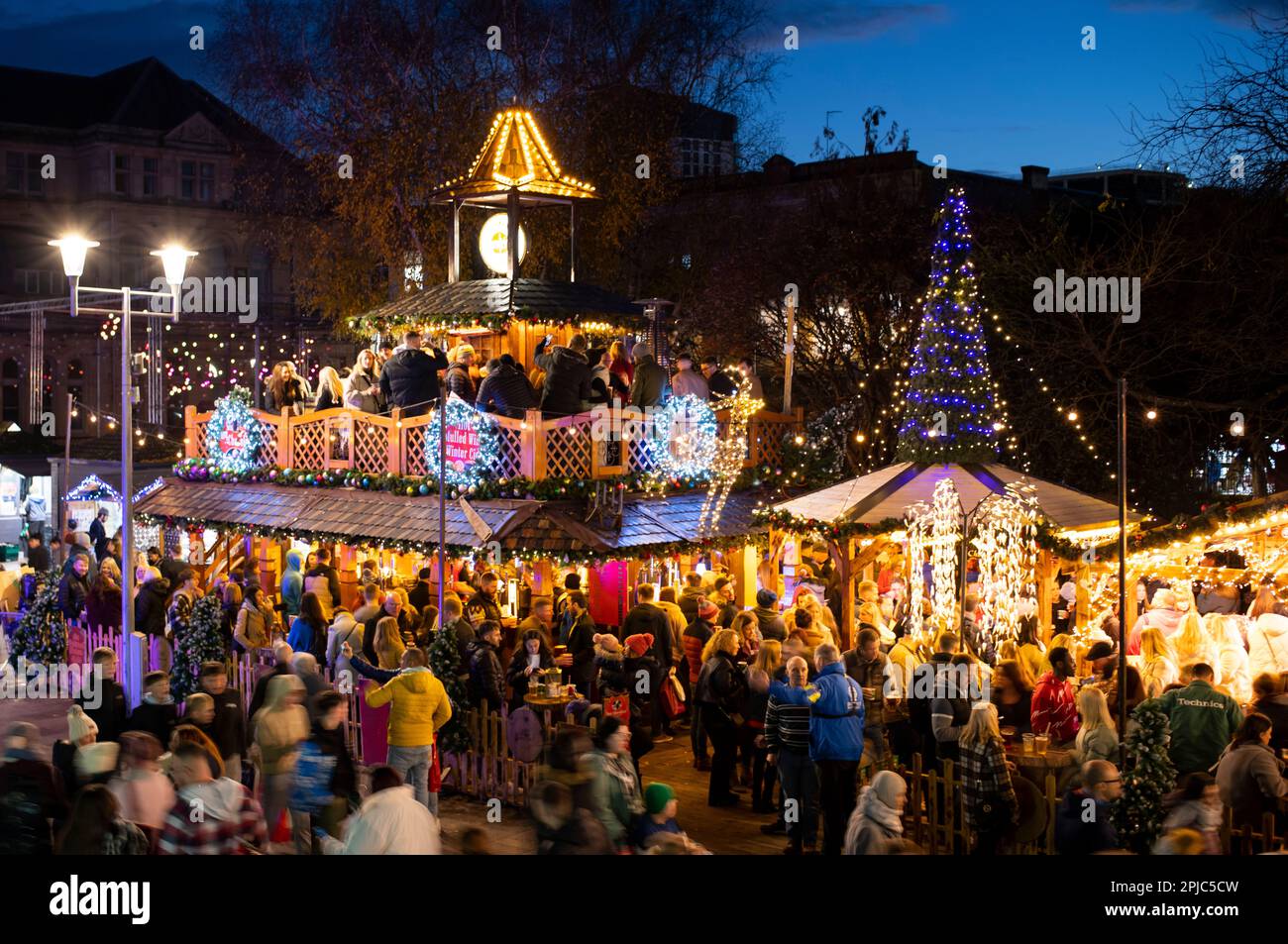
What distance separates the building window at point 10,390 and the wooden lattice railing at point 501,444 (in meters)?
36.1

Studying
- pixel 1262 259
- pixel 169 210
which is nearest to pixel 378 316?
pixel 1262 259

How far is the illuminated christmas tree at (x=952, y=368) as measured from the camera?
16.1 meters

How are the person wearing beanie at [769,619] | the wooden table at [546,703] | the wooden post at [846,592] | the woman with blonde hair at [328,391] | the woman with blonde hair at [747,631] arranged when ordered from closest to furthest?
1. the wooden table at [546,703]
2. the woman with blonde hair at [747,631]
3. the person wearing beanie at [769,619]
4. the wooden post at [846,592]
5. the woman with blonde hair at [328,391]

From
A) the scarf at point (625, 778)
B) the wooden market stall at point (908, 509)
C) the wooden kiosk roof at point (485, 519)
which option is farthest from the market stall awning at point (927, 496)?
the scarf at point (625, 778)

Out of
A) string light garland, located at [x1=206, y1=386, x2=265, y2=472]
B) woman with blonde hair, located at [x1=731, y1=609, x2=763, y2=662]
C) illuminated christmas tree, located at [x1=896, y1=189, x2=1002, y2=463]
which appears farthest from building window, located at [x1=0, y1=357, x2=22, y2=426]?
woman with blonde hair, located at [x1=731, y1=609, x2=763, y2=662]

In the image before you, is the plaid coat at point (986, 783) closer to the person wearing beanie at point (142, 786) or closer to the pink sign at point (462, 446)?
the person wearing beanie at point (142, 786)

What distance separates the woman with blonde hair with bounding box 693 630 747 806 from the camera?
503 inches

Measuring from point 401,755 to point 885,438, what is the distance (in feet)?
58.4

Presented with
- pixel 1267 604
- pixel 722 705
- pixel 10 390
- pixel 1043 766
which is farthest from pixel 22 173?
pixel 1043 766

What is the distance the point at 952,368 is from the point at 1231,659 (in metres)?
4.44

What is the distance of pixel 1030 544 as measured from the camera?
1549 centimetres

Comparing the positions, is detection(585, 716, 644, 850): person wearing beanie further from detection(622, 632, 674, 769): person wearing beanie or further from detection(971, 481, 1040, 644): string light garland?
detection(971, 481, 1040, 644): string light garland

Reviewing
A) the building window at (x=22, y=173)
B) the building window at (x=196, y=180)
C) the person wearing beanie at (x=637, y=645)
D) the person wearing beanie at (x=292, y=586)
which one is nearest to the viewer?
the person wearing beanie at (x=637, y=645)
